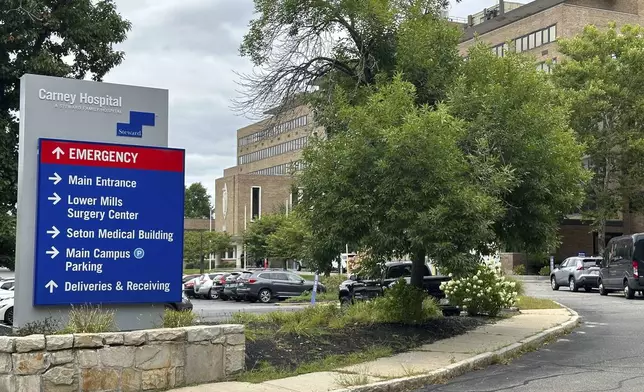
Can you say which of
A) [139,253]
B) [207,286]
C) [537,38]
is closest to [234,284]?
[207,286]

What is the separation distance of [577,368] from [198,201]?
15527 cm

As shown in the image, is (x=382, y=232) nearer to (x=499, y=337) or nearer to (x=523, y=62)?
(x=499, y=337)

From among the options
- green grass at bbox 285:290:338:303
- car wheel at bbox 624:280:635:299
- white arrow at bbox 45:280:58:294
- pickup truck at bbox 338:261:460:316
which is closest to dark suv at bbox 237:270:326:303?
green grass at bbox 285:290:338:303

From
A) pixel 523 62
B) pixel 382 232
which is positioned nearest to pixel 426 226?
pixel 382 232

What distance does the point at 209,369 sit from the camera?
962 centimetres

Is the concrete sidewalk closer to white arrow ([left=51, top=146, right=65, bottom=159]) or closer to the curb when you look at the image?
the curb

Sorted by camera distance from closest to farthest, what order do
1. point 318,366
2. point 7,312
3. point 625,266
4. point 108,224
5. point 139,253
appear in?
point 108,224 → point 139,253 → point 318,366 → point 7,312 → point 625,266

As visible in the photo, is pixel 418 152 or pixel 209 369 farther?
pixel 418 152

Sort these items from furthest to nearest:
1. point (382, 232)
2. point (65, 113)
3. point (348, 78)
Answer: point (348, 78) → point (382, 232) → point (65, 113)

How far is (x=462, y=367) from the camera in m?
10.8

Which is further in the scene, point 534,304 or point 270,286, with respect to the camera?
point 270,286

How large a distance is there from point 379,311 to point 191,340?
6024mm

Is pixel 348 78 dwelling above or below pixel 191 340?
above

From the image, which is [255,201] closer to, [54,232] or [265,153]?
[265,153]
